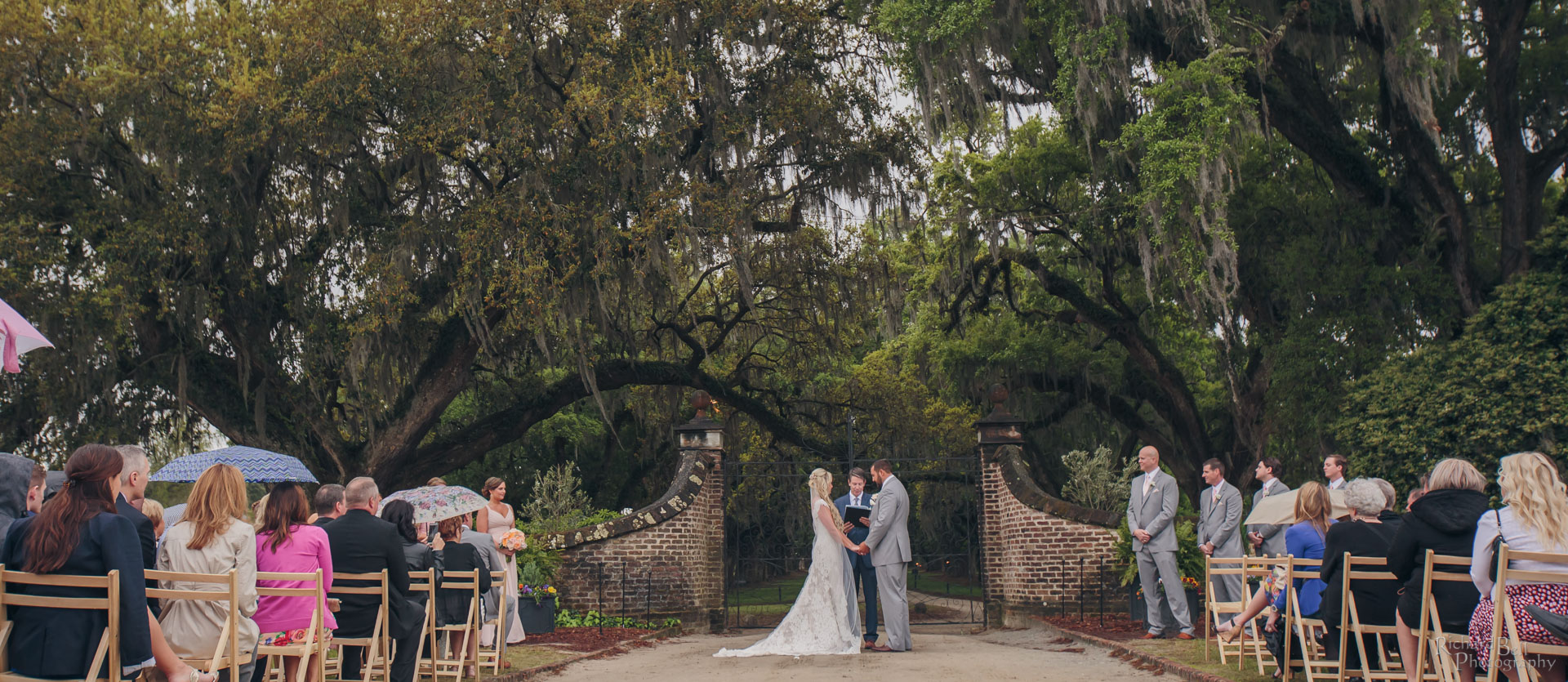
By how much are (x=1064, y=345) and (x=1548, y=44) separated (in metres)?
8.41

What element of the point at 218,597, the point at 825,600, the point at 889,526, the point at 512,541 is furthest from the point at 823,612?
the point at 218,597

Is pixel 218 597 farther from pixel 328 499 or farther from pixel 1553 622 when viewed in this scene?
pixel 1553 622

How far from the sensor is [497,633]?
7934 millimetres

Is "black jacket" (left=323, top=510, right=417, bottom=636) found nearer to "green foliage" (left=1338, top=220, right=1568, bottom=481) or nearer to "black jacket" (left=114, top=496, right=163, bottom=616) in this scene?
"black jacket" (left=114, top=496, right=163, bottom=616)

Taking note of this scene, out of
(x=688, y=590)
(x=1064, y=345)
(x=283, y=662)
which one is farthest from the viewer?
(x=1064, y=345)

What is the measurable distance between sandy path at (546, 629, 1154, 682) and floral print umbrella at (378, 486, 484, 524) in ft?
4.66

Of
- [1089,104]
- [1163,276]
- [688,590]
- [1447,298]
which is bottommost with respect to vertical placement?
[688,590]

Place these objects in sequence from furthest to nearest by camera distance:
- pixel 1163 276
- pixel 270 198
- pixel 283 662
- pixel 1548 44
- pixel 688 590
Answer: pixel 1163 276, pixel 270 198, pixel 1548 44, pixel 688 590, pixel 283 662

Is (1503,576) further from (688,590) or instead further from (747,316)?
(747,316)

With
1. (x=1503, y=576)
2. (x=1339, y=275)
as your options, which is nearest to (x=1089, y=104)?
(x=1339, y=275)

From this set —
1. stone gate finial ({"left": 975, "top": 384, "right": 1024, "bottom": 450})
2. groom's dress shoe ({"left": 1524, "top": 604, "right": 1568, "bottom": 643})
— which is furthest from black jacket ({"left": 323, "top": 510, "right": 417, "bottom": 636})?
stone gate finial ({"left": 975, "top": 384, "right": 1024, "bottom": 450})

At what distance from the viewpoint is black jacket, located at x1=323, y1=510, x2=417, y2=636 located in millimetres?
5930

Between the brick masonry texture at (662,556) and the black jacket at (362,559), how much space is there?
6.31 m

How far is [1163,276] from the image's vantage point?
17.8 meters
